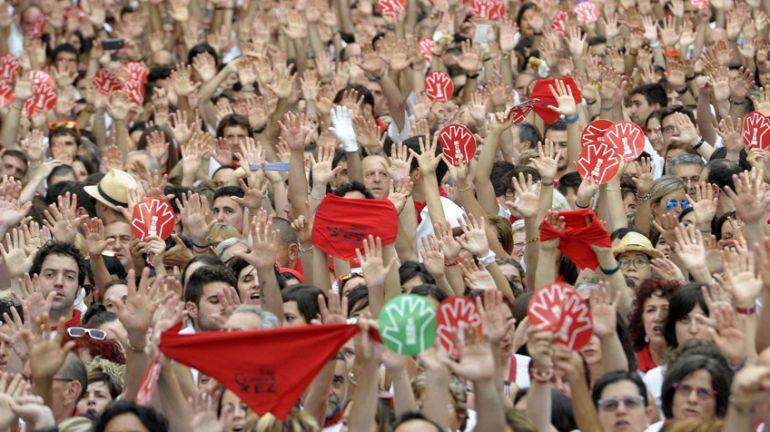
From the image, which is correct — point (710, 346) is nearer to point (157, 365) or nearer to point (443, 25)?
point (157, 365)

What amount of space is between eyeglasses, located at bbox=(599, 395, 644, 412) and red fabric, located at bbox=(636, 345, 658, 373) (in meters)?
1.15

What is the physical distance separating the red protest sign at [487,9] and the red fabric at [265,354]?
712cm

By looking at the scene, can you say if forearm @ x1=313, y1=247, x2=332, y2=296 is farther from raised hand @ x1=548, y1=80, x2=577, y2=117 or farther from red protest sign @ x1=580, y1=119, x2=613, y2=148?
raised hand @ x1=548, y1=80, x2=577, y2=117

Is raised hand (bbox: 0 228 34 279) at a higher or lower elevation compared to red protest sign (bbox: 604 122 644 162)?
lower

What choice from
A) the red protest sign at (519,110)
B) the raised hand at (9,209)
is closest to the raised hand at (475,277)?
the red protest sign at (519,110)

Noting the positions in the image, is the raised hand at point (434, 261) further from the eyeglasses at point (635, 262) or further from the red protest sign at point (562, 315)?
the red protest sign at point (562, 315)

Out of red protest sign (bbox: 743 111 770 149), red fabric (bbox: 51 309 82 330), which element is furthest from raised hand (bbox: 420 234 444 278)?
red protest sign (bbox: 743 111 770 149)

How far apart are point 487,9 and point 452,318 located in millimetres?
7192

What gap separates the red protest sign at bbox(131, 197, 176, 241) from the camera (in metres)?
8.18

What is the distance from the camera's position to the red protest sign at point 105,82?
12.0 metres

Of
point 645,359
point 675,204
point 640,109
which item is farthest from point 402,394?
point 640,109

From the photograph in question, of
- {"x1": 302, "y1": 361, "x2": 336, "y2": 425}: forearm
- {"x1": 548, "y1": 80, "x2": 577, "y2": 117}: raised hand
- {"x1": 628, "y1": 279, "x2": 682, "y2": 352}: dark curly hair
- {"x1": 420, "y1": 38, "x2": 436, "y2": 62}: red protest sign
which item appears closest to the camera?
{"x1": 302, "y1": 361, "x2": 336, "y2": 425}: forearm

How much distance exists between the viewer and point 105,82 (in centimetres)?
1201

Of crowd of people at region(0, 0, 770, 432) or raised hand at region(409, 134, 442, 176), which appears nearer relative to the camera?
crowd of people at region(0, 0, 770, 432)
